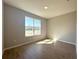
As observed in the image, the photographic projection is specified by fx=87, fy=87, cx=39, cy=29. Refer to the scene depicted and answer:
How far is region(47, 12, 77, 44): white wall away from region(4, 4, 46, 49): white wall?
331 centimetres

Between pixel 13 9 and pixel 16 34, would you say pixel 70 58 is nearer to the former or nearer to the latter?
Result: pixel 16 34

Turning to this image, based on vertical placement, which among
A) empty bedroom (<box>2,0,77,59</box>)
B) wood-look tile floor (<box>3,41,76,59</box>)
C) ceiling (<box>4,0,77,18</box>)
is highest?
ceiling (<box>4,0,77,18</box>)

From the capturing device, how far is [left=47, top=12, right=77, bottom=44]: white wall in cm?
693

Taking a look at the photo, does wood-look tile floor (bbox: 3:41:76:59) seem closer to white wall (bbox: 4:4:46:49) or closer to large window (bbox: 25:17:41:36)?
white wall (bbox: 4:4:46:49)

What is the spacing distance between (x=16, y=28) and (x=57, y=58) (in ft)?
10.2

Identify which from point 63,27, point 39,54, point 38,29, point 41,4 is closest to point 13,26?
point 41,4

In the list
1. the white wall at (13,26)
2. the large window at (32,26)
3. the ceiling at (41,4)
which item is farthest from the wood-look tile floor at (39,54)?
the ceiling at (41,4)

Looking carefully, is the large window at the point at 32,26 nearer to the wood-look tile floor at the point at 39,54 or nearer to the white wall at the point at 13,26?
the white wall at the point at 13,26

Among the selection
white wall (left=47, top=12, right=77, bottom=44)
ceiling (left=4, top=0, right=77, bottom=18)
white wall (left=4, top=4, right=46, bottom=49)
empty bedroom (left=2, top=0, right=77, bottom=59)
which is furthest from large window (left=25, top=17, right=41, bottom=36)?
white wall (left=47, top=12, right=77, bottom=44)

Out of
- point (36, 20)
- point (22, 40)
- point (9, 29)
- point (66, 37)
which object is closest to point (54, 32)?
point (66, 37)

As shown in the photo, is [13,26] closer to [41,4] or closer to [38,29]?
[41,4]

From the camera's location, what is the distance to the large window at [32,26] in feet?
22.1

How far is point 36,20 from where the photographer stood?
8.12 m

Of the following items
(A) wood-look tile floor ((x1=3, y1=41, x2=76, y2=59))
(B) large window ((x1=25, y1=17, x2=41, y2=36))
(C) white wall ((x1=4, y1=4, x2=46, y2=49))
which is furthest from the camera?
(B) large window ((x1=25, y1=17, x2=41, y2=36))
